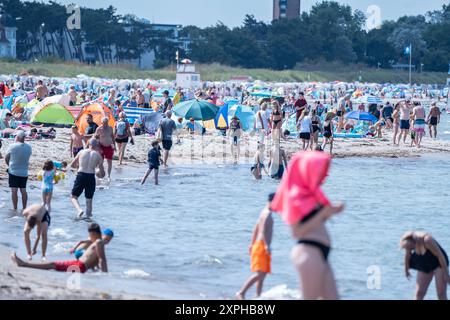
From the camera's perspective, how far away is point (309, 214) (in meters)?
5.95

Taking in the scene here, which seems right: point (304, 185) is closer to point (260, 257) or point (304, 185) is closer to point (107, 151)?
point (260, 257)

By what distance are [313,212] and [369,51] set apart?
420ft

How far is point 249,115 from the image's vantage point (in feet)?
101

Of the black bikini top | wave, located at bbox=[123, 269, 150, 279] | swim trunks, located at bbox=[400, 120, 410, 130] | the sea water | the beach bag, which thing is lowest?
the sea water

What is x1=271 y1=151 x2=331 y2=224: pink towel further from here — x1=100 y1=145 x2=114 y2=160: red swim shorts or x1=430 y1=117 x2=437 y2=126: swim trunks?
x1=430 y1=117 x2=437 y2=126: swim trunks

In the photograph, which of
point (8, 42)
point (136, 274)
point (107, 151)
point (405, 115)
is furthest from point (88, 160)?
point (8, 42)

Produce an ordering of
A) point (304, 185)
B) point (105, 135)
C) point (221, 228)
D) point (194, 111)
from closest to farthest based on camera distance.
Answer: point (304, 185) < point (221, 228) < point (105, 135) < point (194, 111)

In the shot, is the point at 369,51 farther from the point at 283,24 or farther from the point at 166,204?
the point at 166,204

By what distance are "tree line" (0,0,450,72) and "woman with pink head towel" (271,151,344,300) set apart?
88.5m

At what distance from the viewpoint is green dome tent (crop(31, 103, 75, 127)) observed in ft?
88.8

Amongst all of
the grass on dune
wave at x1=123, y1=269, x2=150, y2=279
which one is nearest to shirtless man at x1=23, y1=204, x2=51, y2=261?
wave at x1=123, y1=269, x2=150, y2=279

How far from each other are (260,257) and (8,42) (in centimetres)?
8828

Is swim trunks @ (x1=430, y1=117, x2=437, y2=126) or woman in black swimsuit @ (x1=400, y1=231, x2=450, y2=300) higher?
woman in black swimsuit @ (x1=400, y1=231, x2=450, y2=300)
